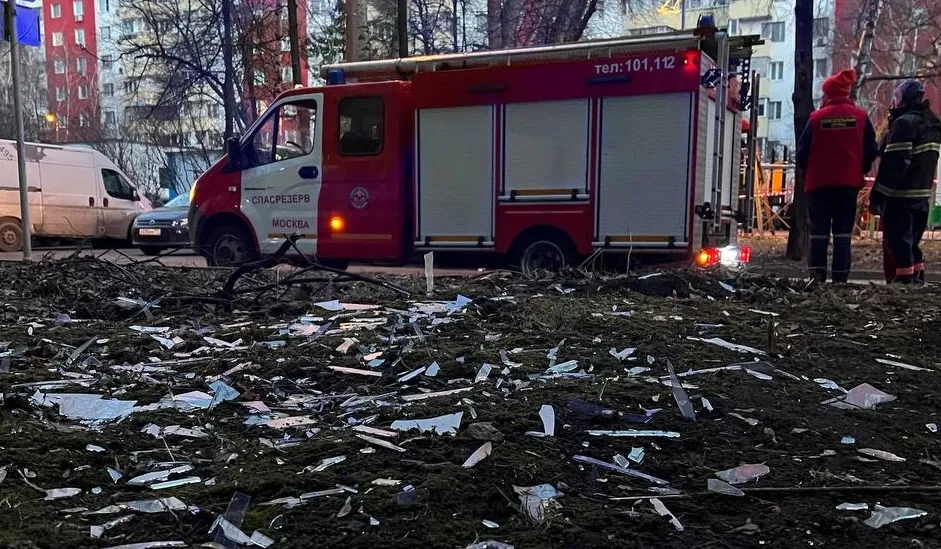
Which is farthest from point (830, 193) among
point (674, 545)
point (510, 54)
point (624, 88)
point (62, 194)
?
point (62, 194)

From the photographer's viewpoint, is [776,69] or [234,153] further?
[776,69]

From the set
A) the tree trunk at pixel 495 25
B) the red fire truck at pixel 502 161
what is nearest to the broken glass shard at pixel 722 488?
the red fire truck at pixel 502 161

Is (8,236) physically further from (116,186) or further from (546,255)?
(546,255)

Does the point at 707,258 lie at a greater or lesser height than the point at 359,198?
lesser

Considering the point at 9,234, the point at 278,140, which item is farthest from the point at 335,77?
the point at 9,234

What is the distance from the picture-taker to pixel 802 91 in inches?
491

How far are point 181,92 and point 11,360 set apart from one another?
2002 cm

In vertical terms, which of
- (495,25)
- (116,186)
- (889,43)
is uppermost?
(889,43)

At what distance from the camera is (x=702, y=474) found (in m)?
2.36

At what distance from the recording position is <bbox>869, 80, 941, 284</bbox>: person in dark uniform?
7.39 metres

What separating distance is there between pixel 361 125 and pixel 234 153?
1990 millimetres

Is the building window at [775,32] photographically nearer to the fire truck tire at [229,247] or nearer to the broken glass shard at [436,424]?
the fire truck tire at [229,247]

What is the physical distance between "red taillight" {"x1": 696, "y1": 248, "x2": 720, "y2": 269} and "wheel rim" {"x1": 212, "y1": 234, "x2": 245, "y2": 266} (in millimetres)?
6299

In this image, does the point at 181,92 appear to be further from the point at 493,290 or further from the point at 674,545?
the point at 674,545
